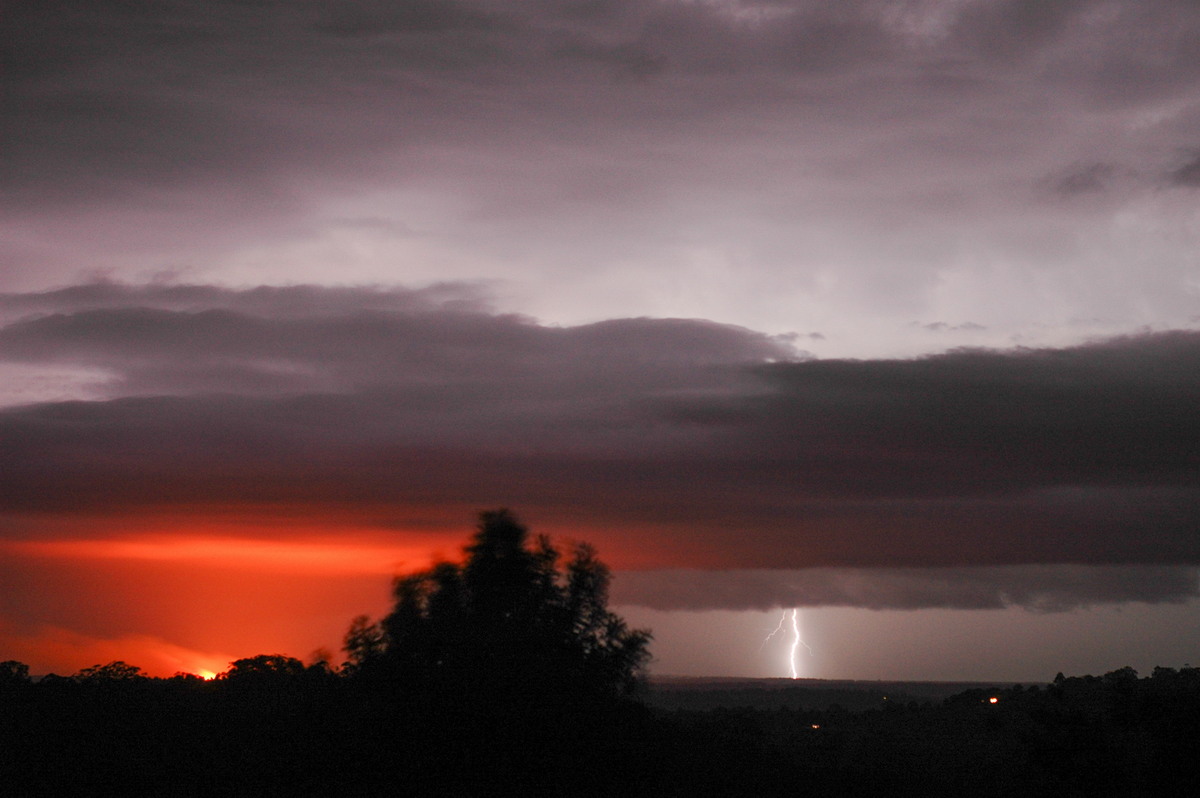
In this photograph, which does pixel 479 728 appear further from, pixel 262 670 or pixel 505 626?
pixel 262 670

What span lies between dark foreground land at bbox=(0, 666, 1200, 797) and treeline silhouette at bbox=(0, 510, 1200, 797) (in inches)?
2.7

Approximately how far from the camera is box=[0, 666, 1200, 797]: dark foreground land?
31.4 meters

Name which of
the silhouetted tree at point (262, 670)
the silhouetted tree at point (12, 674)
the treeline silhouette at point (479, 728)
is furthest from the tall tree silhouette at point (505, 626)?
the silhouetted tree at point (12, 674)

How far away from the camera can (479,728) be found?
31266 millimetres

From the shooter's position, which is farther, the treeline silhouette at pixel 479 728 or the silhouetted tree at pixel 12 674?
the silhouetted tree at pixel 12 674

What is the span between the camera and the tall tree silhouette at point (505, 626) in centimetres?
3325

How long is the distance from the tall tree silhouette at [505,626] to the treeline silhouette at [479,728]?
0.21ft

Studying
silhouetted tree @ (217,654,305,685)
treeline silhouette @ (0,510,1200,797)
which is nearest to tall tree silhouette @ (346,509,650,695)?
treeline silhouette @ (0,510,1200,797)

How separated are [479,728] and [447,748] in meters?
1.01

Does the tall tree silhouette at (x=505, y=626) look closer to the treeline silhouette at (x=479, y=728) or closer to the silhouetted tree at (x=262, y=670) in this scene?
the treeline silhouette at (x=479, y=728)

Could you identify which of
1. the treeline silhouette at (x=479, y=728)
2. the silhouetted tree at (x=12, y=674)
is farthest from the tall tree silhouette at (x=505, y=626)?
the silhouetted tree at (x=12, y=674)

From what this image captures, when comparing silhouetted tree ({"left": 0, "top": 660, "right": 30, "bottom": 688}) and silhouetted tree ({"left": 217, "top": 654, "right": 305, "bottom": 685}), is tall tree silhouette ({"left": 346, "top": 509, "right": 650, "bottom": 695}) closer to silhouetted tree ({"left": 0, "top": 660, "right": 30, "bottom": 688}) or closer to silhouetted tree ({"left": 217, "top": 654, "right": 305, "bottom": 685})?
silhouetted tree ({"left": 217, "top": 654, "right": 305, "bottom": 685})

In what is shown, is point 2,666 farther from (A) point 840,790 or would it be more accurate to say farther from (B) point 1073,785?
(B) point 1073,785

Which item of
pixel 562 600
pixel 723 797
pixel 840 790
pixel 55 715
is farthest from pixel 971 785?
pixel 55 715
